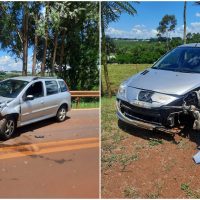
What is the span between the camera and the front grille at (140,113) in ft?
8.73

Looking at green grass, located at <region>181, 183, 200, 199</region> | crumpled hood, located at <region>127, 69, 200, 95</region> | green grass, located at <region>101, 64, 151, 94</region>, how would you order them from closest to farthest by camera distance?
crumpled hood, located at <region>127, 69, 200, 95</region> < green grass, located at <region>181, 183, 200, 199</region> < green grass, located at <region>101, 64, 151, 94</region>

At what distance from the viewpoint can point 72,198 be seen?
9.71 ft

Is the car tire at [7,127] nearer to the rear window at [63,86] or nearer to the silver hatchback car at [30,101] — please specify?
the silver hatchback car at [30,101]

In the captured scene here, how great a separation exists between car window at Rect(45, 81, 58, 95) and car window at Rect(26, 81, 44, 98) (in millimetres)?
72

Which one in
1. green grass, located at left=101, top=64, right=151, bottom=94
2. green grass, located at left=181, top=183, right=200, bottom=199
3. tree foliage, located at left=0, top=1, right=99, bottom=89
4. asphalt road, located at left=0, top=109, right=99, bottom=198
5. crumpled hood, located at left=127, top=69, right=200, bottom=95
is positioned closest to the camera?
crumpled hood, located at left=127, top=69, right=200, bottom=95

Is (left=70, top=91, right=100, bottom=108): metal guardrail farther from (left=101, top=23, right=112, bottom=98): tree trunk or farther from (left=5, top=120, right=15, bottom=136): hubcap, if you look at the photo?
(left=5, top=120, right=15, bottom=136): hubcap

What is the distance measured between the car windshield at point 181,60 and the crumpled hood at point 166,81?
0.05 metres

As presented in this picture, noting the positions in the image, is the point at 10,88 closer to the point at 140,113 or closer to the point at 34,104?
the point at 34,104

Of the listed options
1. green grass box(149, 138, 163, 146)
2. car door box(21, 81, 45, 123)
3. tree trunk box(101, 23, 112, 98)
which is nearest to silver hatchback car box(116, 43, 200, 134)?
green grass box(149, 138, 163, 146)

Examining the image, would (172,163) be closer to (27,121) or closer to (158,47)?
(158,47)

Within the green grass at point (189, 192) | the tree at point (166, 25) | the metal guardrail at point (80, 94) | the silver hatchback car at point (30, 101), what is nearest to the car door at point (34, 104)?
the silver hatchback car at point (30, 101)

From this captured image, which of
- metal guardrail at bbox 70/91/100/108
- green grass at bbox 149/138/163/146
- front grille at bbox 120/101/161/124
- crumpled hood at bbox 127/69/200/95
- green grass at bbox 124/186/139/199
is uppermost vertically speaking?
crumpled hood at bbox 127/69/200/95

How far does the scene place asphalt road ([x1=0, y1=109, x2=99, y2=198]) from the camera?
299 centimetres

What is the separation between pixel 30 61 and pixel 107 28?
70 centimetres
